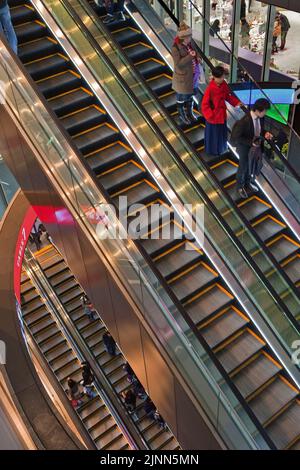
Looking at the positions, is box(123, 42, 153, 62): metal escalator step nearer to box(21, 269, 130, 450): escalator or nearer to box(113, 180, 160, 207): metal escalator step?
box(113, 180, 160, 207): metal escalator step

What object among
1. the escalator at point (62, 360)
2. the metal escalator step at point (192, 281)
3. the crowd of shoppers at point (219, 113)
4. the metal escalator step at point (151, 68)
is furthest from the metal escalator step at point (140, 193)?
the escalator at point (62, 360)

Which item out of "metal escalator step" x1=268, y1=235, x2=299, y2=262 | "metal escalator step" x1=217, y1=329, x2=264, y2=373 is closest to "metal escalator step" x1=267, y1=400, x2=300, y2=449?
"metal escalator step" x1=217, y1=329, x2=264, y2=373

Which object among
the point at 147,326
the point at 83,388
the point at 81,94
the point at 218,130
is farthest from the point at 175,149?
the point at 83,388

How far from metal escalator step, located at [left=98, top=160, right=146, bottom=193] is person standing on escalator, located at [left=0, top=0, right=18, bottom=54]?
8.40 ft

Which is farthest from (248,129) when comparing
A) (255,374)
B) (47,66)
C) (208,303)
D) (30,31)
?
Result: (30,31)

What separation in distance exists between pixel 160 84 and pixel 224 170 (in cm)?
214

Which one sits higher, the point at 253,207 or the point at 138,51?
the point at 138,51

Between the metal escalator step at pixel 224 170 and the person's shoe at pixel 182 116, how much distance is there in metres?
0.94

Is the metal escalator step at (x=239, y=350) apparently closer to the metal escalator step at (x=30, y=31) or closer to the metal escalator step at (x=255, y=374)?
the metal escalator step at (x=255, y=374)

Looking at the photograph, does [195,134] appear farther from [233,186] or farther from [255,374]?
[255,374]

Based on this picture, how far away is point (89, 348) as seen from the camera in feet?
45.9

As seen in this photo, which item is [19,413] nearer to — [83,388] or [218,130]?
[83,388]

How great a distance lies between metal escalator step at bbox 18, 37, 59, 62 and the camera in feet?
30.5

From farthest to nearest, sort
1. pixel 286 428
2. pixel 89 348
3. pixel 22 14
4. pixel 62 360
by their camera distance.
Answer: pixel 62 360, pixel 89 348, pixel 22 14, pixel 286 428
